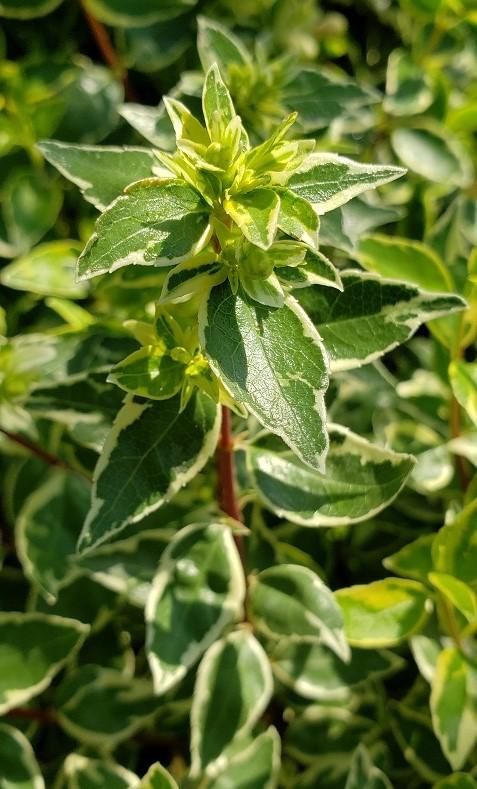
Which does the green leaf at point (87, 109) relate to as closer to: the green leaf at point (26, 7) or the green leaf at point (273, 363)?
the green leaf at point (26, 7)

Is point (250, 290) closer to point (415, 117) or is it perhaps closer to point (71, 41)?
point (415, 117)

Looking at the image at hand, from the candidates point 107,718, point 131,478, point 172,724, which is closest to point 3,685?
point 107,718

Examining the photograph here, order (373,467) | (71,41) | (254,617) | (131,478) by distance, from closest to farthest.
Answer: (131,478)
(373,467)
(254,617)
(71,41)

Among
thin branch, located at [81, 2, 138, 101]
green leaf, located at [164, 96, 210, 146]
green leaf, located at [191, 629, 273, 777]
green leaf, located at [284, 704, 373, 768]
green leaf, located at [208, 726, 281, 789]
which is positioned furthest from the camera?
thin branch, located at [81, 2, 138, 101]

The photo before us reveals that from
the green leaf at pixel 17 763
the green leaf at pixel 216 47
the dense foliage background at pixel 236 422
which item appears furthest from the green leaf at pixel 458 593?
the green leaf at pixel 216 47

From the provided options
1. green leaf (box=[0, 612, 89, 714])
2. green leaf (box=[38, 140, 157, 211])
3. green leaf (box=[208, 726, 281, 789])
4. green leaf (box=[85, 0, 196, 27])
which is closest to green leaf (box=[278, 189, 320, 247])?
green leaf (box=[38, 140, 157, 211])

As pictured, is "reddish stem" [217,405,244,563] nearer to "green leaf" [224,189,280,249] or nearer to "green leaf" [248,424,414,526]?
"green leaf" [248,424,414,526]
